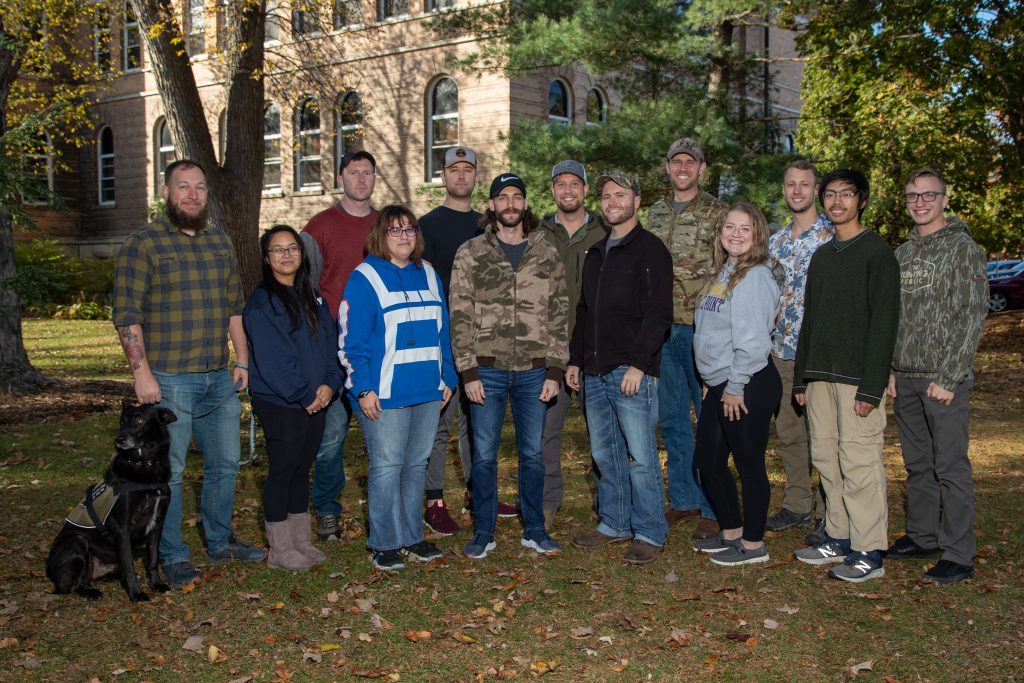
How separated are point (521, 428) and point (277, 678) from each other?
7.19 feet

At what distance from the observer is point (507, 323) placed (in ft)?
18.7

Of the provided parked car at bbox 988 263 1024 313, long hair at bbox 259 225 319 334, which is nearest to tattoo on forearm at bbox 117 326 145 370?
long hair at bbox 259 225 319 334

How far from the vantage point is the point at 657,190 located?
13.6 meters

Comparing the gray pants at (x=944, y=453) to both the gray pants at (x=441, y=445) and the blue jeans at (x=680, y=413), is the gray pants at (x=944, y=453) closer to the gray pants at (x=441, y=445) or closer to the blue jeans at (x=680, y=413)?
the blue jeans at (x=680, y=413)

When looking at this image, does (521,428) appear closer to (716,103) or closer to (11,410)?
(11,410)

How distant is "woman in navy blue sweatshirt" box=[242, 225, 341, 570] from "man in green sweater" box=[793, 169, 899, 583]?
2.94 metres

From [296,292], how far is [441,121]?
56.7 feet

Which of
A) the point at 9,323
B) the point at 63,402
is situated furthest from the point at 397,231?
the point at 9,323

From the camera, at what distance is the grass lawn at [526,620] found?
4348 mm

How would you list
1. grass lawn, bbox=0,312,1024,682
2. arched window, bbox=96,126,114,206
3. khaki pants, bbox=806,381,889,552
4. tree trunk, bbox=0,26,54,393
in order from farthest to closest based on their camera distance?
arched window, bbox=96,126,114,206, tree trunk, bbox=0,26,54,393, khaki pants, bbox=806,381,889,552, grass lawn, bbox=0,312,1024,682

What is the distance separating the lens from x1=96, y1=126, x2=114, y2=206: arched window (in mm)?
30188

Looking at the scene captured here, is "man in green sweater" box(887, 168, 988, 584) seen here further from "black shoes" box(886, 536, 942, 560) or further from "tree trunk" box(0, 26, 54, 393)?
"tree trunk" box(0, 26, 54, 393)

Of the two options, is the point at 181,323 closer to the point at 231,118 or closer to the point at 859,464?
the point at 859,464

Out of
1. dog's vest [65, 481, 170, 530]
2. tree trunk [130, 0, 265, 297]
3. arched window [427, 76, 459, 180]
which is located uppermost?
arched window [427, 76, 459, 180]
